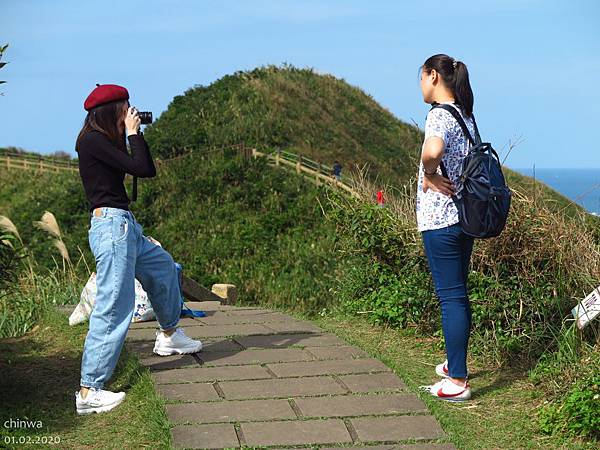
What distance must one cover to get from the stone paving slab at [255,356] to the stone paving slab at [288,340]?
0.54 feet

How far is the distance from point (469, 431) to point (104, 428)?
7.18 ft

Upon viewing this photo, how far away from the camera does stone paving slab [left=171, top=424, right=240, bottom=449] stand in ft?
14.9

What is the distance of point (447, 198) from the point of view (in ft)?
16.7

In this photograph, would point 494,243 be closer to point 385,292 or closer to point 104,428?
point 385,292

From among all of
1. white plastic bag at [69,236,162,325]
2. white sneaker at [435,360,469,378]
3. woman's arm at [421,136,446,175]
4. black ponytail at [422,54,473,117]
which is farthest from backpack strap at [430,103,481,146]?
white plastic bag at [69,236,162,325]

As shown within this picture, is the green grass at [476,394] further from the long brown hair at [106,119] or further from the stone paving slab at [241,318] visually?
the long brown hair at [106,119]

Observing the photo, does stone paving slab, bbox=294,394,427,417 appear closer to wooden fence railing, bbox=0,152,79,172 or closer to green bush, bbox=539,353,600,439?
green bush, bbox=539,353,600,439

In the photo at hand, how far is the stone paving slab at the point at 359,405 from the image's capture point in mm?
5055

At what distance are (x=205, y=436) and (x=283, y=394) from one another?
0.82m

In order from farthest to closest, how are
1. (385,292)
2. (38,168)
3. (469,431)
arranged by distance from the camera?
1. (38,168)
2. (385,292)
3. (469,431)

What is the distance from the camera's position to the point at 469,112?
17.0 feet

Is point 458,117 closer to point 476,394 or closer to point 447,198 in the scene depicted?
point 447,198

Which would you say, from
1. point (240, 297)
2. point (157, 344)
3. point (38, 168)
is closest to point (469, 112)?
point (157, 344)

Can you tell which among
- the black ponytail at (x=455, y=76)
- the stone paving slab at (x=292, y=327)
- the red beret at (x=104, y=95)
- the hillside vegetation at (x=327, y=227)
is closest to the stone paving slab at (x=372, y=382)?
the hillside vegetation at (x=327, y=227)
